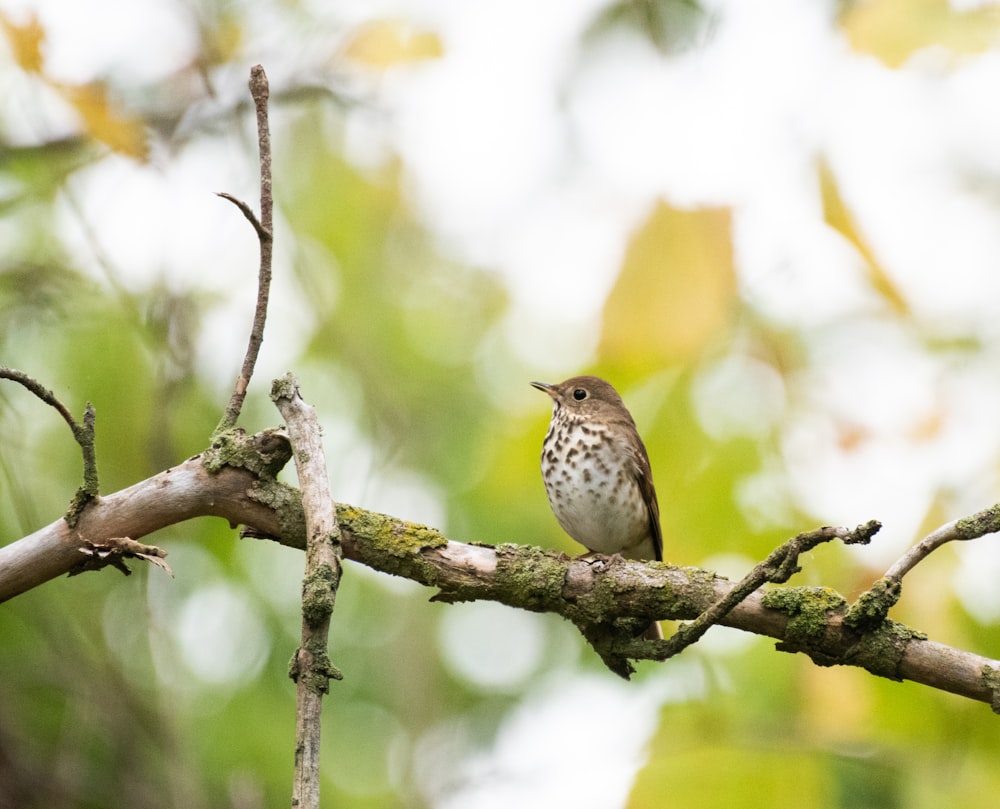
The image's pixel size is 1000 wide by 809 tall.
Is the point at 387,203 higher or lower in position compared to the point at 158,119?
higher

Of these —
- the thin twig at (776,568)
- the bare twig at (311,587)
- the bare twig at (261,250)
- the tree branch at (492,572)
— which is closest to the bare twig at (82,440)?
the tree branch at (492,572)

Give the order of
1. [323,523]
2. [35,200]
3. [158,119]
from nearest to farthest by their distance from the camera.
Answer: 1. [323,523]
2. [35,200]
3. [158,119]

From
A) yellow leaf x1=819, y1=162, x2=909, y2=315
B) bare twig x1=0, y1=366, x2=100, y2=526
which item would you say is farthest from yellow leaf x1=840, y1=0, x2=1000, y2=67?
bare twig x1=0, y1=366, x2=100, y2=526

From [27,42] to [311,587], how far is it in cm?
245

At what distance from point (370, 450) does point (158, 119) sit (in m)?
1.85

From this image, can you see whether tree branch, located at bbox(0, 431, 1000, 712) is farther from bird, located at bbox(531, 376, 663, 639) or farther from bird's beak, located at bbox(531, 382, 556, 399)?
bird's beak, located at bbox(531, 382, 556, 399)

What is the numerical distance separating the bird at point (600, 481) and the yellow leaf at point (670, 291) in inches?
71.3

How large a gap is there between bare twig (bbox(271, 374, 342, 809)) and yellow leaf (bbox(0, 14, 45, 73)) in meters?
1.81

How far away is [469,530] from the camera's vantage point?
636 cm

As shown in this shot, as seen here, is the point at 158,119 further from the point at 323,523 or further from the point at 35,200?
the point at 323,523

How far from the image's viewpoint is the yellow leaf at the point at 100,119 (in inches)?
149

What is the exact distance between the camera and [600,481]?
497 centimetres

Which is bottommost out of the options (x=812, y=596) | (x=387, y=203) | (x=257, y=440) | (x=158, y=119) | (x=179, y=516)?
(x=812, y=596)

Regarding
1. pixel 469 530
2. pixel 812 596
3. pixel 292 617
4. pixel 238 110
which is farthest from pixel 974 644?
pixel 292 617
